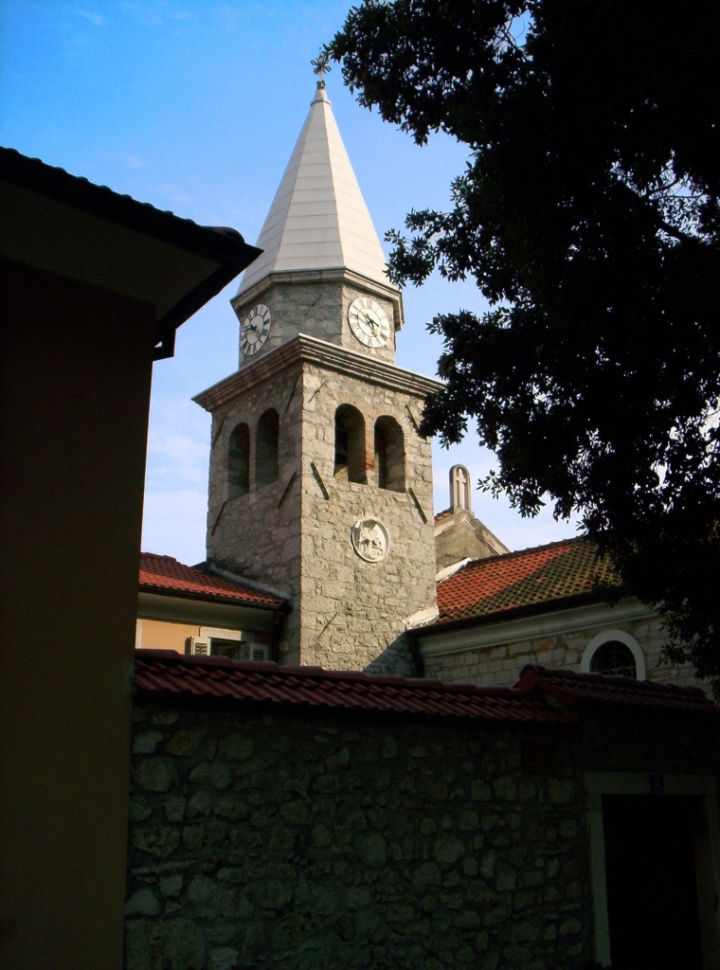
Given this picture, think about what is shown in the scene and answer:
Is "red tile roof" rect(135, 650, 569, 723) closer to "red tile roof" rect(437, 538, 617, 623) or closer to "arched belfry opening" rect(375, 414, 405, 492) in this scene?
"red tile roof" rect(437, 538, 617, 623)

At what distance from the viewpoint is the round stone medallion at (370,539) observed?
19234mm

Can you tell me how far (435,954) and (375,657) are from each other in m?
12.0

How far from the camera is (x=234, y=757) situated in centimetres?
589

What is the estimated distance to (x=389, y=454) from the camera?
2136 centimetres

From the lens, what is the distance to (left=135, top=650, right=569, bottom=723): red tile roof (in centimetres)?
586

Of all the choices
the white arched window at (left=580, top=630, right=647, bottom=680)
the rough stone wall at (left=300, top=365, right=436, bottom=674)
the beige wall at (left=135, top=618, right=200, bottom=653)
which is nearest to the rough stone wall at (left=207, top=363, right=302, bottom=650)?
the rough stone wall at (left=300, top=365, right=436, bottom=674)

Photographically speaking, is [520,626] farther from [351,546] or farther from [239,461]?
[239,461]

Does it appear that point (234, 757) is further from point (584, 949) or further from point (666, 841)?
point (666, 841)

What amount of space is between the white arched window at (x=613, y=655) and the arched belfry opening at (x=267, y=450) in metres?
7.74

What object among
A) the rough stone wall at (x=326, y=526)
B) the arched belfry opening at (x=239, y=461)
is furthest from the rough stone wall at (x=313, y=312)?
the arched belfry opening at (x=239, y=461)

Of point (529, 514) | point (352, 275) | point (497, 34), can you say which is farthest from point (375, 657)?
point (497, 34)

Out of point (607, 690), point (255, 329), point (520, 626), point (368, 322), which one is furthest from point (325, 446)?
point (607, 690)

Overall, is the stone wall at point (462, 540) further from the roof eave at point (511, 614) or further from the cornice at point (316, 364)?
the roof eave at point (511, 614)

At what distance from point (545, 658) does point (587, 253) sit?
32.7ft
